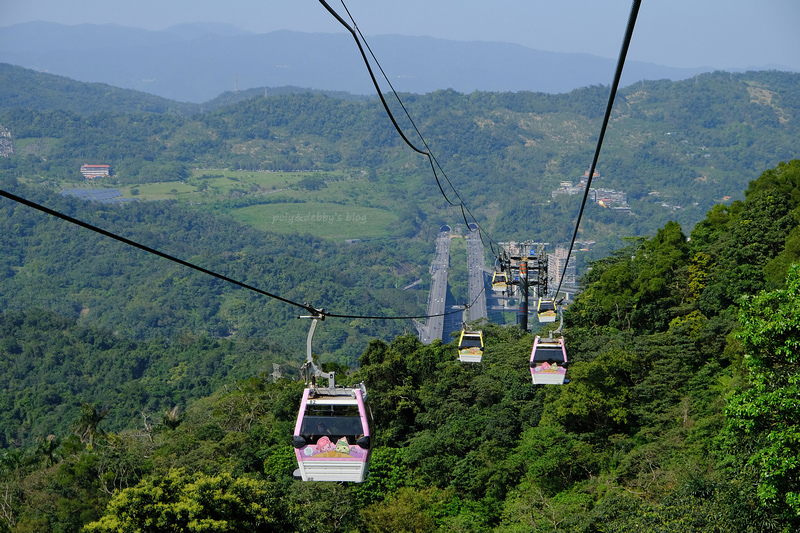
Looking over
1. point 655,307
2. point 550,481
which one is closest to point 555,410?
point 550,481

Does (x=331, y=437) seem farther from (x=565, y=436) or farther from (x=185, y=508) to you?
(x=565, y=436)

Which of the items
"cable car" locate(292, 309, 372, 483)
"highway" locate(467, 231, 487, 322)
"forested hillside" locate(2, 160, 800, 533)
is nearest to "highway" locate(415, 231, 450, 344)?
"highway" locate(467, 231, 487, 322)

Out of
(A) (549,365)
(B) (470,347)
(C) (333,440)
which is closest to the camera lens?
(C) (333,440)

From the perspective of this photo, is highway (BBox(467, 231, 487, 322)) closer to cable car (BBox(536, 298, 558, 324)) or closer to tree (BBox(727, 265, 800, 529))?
cable car (BBox(536, 298, 558, 324))

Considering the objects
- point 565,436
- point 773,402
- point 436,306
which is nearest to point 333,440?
point 773,402

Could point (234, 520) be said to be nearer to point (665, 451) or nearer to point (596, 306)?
point (665, 451)

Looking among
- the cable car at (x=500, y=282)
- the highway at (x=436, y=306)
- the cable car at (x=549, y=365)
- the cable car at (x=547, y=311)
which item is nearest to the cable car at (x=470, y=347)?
the cable car at (x=549, y=365)
